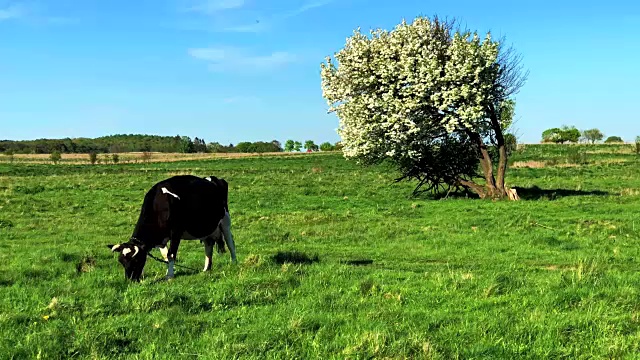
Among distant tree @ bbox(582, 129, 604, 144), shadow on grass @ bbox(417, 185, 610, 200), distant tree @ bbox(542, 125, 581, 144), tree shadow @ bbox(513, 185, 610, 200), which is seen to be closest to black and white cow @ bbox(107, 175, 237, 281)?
shadow on grass @ bbox(417, 185, 610, 200)

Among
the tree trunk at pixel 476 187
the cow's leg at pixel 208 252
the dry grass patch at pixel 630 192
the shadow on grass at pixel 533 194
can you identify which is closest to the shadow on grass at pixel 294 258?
the cow's leg at pixel 208 252

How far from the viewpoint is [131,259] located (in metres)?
11.0

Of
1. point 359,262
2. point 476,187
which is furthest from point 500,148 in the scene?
point 359,262

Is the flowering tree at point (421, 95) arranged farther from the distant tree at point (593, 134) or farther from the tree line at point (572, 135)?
the distant tree at point (593, 134)

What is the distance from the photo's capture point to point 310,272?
11.7m

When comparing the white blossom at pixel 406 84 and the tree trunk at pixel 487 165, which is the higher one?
the white blossom at pixel 406 84

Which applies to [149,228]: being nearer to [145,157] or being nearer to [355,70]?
[355,70]

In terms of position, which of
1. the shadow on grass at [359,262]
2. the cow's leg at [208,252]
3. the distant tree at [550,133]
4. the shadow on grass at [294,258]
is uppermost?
the distant tree at [550,133]

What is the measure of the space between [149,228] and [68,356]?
531 cm

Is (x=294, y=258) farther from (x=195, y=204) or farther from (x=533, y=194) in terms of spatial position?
(x=533, y=194)

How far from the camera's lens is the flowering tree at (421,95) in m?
29.2

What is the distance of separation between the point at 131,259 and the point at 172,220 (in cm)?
132

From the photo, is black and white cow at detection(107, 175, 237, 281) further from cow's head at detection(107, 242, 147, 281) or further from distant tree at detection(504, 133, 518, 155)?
distant tree at detection(504, 133, 518, 155)

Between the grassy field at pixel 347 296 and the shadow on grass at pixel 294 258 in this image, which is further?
the shadow on grass at pixel 294 258
